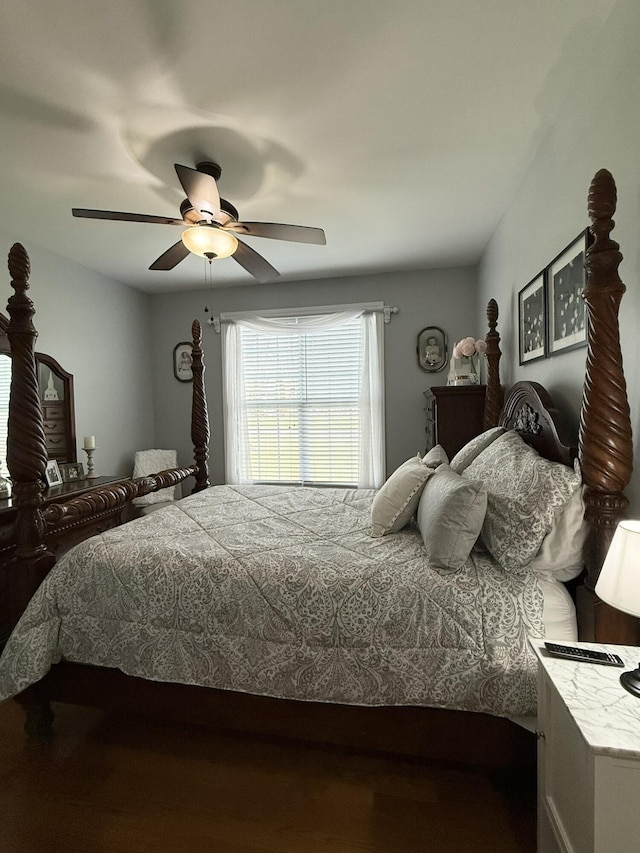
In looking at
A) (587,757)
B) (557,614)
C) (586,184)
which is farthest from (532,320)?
(587,757)

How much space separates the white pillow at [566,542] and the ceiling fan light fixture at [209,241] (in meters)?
2.03

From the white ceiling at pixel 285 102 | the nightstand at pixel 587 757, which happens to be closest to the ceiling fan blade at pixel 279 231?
the white ceiling at pixel 285 102

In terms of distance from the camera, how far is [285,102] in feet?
5.95

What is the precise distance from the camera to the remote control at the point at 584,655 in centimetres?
111

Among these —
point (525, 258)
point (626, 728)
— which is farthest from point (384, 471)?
point (626, 728)

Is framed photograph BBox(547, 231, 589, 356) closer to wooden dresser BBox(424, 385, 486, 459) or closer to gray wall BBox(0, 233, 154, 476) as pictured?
wooden dresser BBox(424, 385, 486, 459)

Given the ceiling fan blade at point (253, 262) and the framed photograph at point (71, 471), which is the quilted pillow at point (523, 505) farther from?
the framed photograph at point (71, 471)

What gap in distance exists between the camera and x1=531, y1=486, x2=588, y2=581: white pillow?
1396 millimetres

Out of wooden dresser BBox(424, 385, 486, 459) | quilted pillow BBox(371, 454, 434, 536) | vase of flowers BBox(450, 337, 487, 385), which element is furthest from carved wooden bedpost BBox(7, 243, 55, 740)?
vase of flowers BBox(450, 337, 487, 385)

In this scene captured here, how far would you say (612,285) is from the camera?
1257 mm

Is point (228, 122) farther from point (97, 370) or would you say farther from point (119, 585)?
point (97, 370)

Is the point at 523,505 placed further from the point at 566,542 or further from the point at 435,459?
the point at 435,459

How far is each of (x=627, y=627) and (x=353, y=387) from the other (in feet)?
10.9

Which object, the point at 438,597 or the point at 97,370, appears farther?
the point at 97,370
